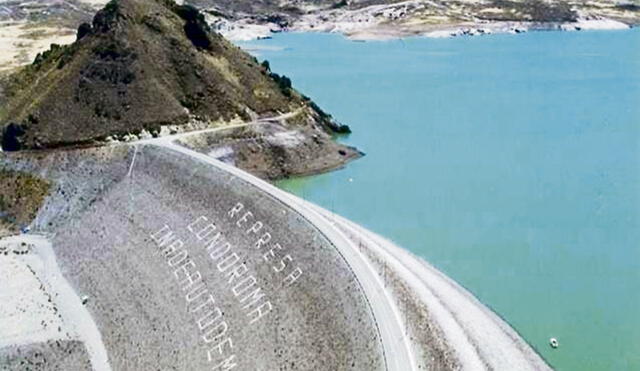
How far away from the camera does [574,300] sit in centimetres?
4550

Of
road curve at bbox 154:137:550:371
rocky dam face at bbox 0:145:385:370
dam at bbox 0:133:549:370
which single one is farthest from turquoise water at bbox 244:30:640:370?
rocky dam face at bbox 0:145:385:370

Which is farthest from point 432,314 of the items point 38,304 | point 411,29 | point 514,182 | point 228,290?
point 411,29

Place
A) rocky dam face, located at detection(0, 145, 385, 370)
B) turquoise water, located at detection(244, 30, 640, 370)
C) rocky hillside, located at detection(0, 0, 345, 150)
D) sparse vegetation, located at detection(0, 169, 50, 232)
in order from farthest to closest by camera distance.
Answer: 1. rocky hillside, located at detection(0, 0, 345, 150)
2. sparse vegetation, located at detection(0, 169, 50, 232)
3. turquoise water, located at detection(244, 30, 640, 370)
4. rocky dam face, located at detection(0, 145, 385, 370)

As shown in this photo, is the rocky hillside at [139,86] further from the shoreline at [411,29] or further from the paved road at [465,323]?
the shoreline at [411,29]

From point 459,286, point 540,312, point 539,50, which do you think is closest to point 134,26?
point 459,286

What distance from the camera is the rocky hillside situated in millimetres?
66312

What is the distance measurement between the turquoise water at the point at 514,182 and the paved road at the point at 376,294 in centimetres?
892

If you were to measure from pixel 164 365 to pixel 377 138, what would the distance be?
46.8 metres

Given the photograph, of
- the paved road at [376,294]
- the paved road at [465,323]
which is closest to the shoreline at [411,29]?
the paved road at [376,294]

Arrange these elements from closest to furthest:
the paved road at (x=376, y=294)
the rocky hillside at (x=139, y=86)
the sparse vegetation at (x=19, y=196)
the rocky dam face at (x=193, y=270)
Answer: the paved road at (x=376, y=294)
the rocky dam face at (x=193, y=270)
the sparse vegetation at (x=19, y=196)
the rocky hillside at (x=139, y=86)

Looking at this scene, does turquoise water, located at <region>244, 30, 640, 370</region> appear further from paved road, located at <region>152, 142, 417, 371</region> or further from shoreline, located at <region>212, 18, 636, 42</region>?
shoreline, located at <region>212, 18, 636, 42</region>

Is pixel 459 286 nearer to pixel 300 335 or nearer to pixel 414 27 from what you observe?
pixel 300 335

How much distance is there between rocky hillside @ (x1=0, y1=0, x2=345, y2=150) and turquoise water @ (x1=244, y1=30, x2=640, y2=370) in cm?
1075

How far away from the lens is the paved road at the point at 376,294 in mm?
32513
